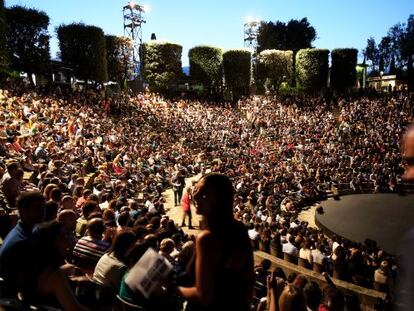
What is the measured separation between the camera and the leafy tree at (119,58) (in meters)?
47.3

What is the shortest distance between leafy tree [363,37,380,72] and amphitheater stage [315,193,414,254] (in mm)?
85209

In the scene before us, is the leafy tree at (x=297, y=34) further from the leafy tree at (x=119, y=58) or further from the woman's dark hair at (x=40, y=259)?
the woman's dark hair at (x=40, y=259)

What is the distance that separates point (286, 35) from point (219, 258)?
3228 inches

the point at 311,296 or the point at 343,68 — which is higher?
the point at 343,68

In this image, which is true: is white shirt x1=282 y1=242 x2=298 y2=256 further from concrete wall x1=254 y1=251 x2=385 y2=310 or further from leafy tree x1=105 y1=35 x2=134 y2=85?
leafy tree x1=105 y1=35 x2=134 y2=85

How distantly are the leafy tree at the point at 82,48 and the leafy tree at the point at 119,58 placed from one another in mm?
4981

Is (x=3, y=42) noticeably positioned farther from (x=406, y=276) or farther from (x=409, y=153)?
(x=406, y=276)

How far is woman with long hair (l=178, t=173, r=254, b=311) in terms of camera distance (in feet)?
8.16

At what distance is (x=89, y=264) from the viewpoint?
4961mm

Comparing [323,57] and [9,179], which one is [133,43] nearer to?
[323,57]

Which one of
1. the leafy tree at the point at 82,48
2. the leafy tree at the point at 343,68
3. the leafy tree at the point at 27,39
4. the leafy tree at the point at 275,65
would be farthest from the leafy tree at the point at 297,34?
the leafy tree at the point at 27,39

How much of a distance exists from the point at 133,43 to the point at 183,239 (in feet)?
149

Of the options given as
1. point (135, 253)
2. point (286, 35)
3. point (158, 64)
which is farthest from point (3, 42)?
point (286, 35)

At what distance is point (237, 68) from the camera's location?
55.0m
